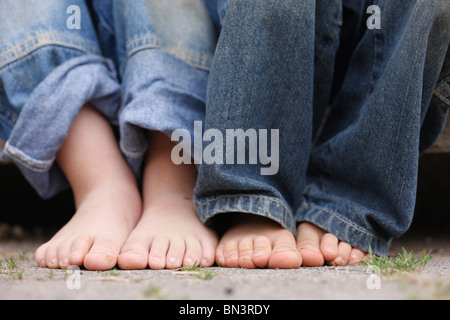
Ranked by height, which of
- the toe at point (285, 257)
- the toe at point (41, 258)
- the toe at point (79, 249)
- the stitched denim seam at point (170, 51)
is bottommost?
the toe at point (41, 258)

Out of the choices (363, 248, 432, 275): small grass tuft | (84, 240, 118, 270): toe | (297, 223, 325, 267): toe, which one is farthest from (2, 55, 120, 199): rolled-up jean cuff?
(363, 248, 432, 275): small grass tuft

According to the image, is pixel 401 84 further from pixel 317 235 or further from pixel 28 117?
pixel 28 117

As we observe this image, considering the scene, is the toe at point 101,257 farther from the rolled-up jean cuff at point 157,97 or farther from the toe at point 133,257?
the rolled-up jean cuff at point 157,97

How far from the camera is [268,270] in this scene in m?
0.77

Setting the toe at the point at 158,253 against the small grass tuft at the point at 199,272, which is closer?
the small grass tuft at the point at 199,272

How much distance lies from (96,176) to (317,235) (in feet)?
1.52

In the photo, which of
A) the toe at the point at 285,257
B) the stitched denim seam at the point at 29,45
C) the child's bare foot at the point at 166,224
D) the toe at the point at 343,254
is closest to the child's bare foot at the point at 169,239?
the child's bare foot at the point at 166,224

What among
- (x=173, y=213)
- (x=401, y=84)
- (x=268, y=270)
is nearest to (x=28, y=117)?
(x=173, y=213)

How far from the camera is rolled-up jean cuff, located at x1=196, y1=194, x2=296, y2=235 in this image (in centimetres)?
84

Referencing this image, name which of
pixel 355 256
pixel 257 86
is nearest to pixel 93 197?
pixel 257 86

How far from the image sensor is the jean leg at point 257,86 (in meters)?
0.82

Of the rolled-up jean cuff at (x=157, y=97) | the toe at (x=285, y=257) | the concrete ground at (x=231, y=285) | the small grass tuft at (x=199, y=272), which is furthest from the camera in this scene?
the rolled-up jean cuff at (x=157, y=97)

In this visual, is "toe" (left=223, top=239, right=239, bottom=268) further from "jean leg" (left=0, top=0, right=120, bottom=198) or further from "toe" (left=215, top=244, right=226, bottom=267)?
"jean leg" (left=0, top=0, right=120, bottom=198)

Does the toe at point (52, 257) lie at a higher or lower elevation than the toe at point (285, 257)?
lower
